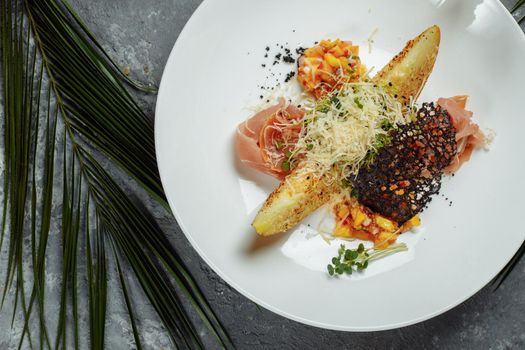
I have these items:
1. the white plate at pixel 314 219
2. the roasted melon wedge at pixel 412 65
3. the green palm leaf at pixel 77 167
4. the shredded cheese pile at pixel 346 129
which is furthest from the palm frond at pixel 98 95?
the roasted melon wedge at pixel 412 65

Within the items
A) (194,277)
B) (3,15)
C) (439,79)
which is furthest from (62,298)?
(439,79)

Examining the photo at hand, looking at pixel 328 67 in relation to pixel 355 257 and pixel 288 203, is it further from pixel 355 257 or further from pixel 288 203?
pixel 355 257

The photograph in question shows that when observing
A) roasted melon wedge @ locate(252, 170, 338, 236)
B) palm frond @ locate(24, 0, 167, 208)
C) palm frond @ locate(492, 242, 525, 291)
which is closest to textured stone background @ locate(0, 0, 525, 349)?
palm frond @ locate(492, 242, 525, 291)

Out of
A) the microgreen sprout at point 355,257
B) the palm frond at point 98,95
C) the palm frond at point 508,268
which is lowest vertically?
the palm frond at point 508,268

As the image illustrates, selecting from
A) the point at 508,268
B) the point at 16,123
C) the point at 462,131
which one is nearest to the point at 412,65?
the point at 462,131

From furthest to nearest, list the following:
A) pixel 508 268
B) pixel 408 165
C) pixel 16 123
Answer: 1. pixel 508 268
2. pixel 16 123
3. pixel 408 165

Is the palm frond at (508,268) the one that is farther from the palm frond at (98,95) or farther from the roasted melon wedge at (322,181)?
the palm frond at (98,95)

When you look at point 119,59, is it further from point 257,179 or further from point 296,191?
point 296,191
